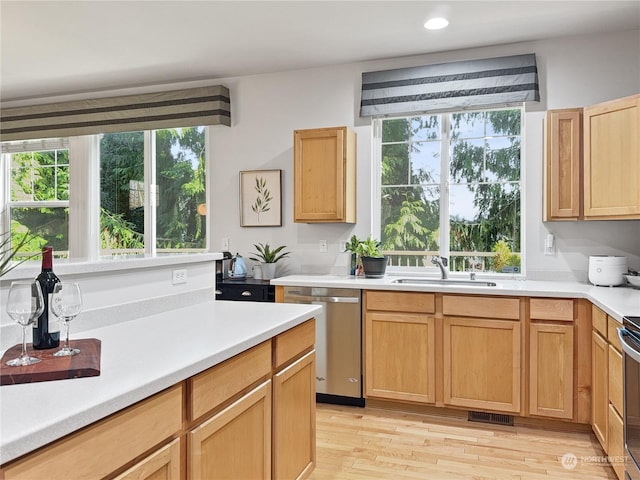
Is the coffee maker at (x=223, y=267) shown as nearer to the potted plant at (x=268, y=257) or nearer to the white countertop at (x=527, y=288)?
the potted plant at (x=268, y=257)

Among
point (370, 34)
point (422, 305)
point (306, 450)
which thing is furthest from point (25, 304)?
point (370, 34)

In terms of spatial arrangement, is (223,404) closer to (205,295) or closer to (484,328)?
(205,295)

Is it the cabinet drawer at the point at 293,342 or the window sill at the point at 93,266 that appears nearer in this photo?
the window sill at the point at 93,266

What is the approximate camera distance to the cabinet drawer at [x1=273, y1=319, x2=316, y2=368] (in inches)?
74.3

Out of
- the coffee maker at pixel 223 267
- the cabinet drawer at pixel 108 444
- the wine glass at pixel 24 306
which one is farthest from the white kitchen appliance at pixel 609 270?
the wine glass at pixel 24 306

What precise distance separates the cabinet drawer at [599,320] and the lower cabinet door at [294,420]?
160 cm

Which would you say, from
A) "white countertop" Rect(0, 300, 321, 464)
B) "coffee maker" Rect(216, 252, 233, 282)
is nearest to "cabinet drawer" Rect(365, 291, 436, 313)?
"white countertop" Rect(0, 300, 321, 464)

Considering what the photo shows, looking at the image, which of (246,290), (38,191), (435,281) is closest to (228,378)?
(246,290)

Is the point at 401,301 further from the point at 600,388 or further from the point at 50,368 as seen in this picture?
the point at 50,368

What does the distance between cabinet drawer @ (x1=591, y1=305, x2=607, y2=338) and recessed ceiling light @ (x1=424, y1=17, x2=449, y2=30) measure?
207 cm

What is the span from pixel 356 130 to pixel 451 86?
0.83 meters

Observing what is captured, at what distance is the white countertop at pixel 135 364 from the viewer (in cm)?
90

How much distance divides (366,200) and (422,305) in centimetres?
111

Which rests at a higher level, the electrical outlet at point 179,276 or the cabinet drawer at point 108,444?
the electrical outlet at point 179,276
